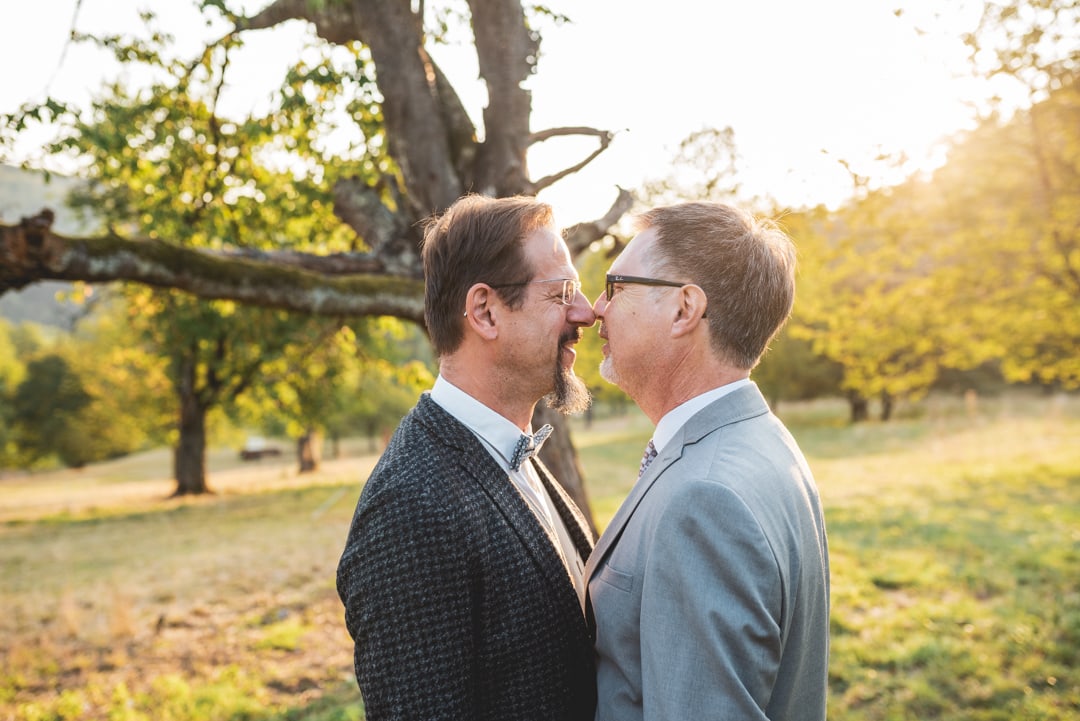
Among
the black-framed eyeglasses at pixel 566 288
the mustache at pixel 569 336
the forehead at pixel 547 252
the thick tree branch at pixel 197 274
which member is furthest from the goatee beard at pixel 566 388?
the thick tree branch at pixel 197 274

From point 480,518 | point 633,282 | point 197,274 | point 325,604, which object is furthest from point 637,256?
point 325,604

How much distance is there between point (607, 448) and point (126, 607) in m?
30.7

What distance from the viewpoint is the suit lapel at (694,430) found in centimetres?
202

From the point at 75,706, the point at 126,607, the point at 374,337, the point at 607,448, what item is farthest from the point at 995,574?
the point at 607,448

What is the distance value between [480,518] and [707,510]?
62cm

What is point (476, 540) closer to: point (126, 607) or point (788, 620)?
point (788, 620)

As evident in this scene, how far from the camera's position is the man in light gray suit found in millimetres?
1616

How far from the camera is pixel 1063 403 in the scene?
3825 centimetres

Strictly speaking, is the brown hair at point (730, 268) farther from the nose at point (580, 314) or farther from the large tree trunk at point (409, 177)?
the large tree trunk at point (409, 177)

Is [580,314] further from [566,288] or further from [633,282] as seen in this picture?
[633,282]

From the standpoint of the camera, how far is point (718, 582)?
1618 mm

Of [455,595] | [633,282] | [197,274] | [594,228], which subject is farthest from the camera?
[594,228]

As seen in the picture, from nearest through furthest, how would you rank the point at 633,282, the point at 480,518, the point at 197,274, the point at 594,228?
the point at 480,518 → the point at 633,282 → the point at 197,274 → the point at 594,228

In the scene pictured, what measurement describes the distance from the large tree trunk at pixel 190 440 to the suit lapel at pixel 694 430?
73.4 ft
